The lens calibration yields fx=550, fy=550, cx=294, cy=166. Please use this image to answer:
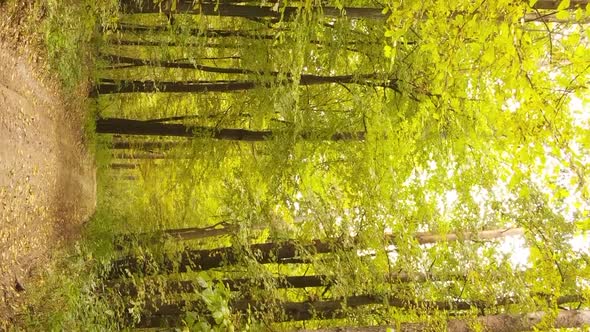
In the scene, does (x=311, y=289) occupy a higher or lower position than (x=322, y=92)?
lower

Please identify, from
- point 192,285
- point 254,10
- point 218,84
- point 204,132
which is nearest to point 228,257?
point 192,285

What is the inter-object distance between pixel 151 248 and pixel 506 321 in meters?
5.71

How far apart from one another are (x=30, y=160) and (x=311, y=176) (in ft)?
12.5

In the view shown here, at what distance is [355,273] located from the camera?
7887 millimetres

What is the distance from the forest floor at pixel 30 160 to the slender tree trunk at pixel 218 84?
19.5 inches

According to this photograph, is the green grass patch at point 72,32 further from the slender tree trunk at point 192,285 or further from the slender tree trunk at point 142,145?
the slender tree trunk at point 192,285

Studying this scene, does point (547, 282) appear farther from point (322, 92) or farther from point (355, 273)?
point (322, 92)

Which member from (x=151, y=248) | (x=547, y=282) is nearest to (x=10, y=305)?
(x=151, y=248)

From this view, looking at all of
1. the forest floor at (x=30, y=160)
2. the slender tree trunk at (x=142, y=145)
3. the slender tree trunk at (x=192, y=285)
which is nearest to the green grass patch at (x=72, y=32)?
the forest floor at (x=30, y=160)

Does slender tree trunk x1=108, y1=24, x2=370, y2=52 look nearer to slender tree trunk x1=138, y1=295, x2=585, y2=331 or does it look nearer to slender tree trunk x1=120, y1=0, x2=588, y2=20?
slender tree trunk x1=120, y1=0, x2=588, y2=20

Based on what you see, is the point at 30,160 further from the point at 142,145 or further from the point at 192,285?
the point at 142,145

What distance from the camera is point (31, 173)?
6504 mm

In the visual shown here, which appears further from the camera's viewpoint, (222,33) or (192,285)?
(192,285)

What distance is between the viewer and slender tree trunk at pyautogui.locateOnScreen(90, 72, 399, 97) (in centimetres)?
703
